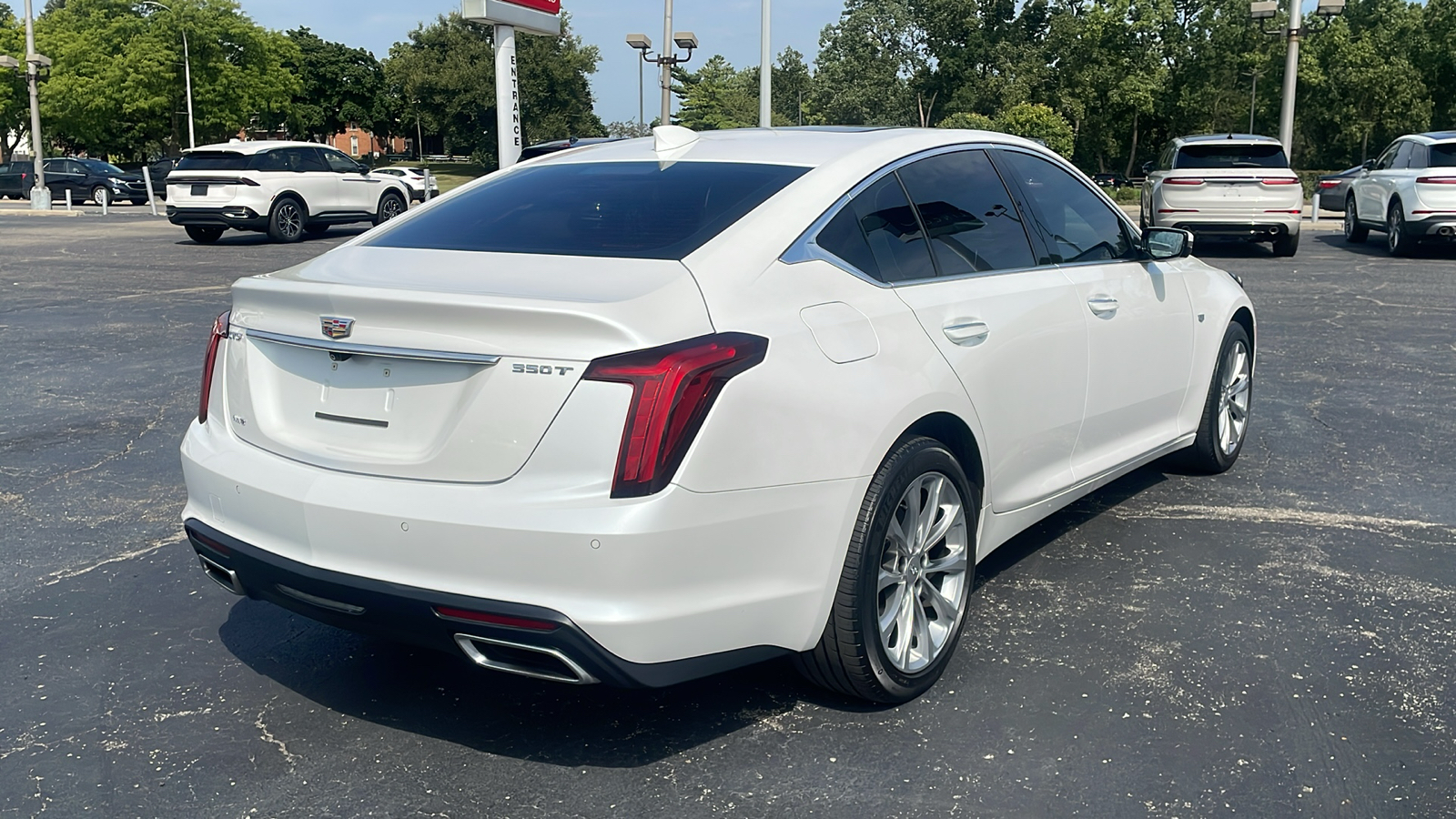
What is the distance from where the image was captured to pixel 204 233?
2155cm

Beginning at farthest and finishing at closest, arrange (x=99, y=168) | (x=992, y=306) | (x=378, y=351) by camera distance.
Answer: (x=99, y=168) → (x=992, y=306) → (x=378, y=351)

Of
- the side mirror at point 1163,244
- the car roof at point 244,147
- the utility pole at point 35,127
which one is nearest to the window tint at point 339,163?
the car roof at point 244,147

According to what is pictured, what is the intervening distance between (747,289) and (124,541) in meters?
3.14

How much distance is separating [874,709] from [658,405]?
122cm

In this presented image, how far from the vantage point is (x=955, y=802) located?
2.95 metres

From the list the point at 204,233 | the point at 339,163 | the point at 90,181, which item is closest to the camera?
the point at 204,233

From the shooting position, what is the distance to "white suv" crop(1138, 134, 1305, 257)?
16453 millimetres

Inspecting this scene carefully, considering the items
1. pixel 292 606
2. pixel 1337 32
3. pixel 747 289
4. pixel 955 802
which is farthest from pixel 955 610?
pixel 1337 32

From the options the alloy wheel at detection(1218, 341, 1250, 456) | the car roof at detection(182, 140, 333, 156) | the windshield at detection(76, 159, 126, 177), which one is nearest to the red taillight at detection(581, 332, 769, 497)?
the alloy wheel at detection(1218, 341, 1250, 456)

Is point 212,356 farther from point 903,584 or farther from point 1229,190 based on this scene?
point 1229,190

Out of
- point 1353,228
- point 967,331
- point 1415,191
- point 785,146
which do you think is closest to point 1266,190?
point 1415,191

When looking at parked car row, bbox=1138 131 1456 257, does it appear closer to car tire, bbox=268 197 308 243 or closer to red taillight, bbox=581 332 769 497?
car tire, bbox=268 197 308 243

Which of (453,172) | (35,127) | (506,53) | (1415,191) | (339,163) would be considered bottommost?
(1415,191)

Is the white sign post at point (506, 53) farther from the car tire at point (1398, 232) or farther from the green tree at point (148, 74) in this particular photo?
the green tree at point (148, 74)
